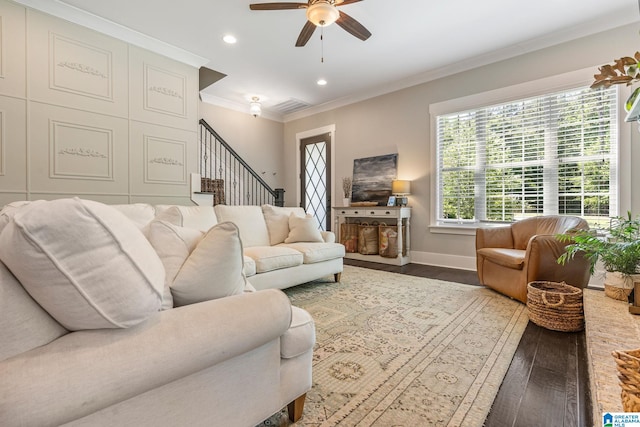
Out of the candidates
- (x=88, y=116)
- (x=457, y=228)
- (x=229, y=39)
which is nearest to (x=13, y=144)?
(x=88, y=116)

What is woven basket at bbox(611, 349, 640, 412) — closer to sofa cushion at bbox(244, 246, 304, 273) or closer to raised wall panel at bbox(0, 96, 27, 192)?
sofa cushion at bbox(244, 246, 304, 273)

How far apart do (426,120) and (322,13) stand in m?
2.71

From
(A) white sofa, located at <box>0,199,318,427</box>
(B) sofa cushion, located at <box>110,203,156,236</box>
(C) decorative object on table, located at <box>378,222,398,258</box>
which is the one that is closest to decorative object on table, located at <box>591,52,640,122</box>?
(A) white sofa, located at <box>0,199,318,427</box>

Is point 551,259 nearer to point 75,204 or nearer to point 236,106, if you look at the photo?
point 75,204

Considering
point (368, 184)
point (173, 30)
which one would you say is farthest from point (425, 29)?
point (173, 30)

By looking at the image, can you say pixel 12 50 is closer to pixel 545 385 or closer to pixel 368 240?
pixel 368 240

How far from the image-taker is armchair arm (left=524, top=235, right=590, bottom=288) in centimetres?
242

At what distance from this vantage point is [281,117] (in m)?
6.78

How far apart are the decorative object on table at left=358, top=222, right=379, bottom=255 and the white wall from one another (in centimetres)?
285

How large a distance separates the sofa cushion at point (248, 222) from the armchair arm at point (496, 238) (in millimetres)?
2397

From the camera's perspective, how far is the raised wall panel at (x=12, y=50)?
9.34ft

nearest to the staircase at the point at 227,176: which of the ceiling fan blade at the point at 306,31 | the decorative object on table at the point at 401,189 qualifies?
the decorative object on table at the point at 401,189

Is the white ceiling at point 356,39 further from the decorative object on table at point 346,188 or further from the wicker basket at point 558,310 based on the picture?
the wicker basket at point 558,310

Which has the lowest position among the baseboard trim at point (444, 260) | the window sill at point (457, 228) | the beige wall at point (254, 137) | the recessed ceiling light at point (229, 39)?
the baseboard trim at point (444, 260)
